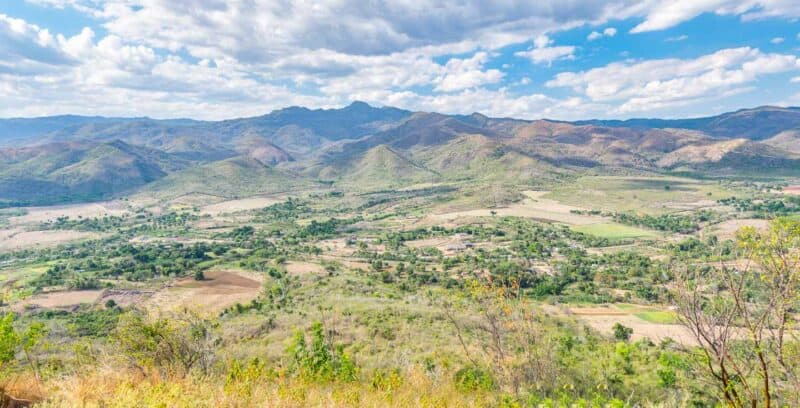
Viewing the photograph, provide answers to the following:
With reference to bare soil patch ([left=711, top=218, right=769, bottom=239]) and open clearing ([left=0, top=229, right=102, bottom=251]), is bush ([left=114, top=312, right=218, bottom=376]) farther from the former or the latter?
open clearing ([left=0, top=229, right=102, bottom=251])

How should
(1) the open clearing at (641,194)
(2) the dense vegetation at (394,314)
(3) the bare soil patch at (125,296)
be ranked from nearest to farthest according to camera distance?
(2) the dense vegetation at (394,314) < (3) the bare soil patch at (125,296) < (1) the open clearing at (641,194)

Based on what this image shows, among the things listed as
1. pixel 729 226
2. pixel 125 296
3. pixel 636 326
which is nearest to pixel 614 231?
pixel 729 226

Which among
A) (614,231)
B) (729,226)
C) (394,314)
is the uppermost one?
(394,314)

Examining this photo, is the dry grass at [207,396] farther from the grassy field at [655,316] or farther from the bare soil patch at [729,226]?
the bare soil patch at [729,226]

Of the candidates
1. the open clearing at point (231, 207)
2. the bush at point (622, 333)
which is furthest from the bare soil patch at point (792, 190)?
the open clearing at point (231, 207)

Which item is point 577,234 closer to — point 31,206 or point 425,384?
point 425,384

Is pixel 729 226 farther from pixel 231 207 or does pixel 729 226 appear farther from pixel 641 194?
pixel 231 207
